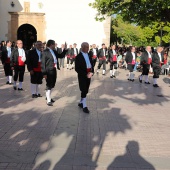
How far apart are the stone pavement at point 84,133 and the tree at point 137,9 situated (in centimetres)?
840

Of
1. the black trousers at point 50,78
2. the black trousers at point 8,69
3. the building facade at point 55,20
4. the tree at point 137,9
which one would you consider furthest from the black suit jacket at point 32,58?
the building facade at point 55,20

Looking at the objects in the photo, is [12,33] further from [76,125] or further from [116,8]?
[76,125]

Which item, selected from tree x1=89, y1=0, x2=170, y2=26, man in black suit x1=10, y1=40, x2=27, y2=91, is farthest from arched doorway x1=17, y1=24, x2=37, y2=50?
man in black suit x1=10, y1=40, x2=27, y2=91

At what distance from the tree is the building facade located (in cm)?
749

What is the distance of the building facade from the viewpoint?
1052 inches

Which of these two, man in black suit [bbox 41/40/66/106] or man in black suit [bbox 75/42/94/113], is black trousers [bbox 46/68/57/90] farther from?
man in black suit [bbox 75/42/94/113]

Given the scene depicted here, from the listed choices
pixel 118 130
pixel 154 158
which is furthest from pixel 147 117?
pixel 154 158

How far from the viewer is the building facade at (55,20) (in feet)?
87.7

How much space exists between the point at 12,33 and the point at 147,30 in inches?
632

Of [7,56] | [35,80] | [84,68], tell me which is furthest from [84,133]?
[7,56]

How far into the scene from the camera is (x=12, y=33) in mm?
27766

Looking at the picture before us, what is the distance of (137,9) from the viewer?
59.2 feet

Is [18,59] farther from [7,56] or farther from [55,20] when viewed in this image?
[55,20]

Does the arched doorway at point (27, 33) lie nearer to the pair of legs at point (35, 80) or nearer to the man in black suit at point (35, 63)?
the pair of legs at point (35, 80)
